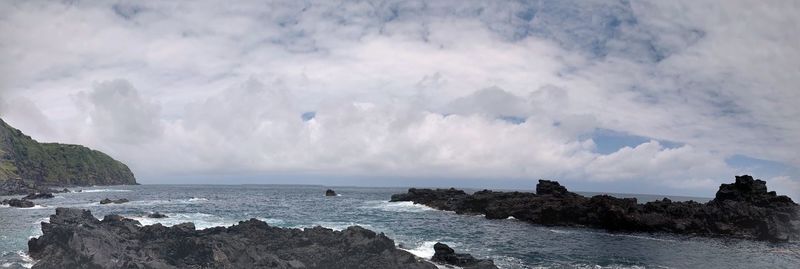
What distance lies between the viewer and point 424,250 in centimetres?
4703

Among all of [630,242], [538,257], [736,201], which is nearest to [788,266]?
[630,242]

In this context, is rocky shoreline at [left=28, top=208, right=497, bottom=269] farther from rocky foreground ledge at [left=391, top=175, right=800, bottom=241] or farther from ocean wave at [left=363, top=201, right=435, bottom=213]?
ocean wave at [left=363, top=201, right=435, bottom=213]

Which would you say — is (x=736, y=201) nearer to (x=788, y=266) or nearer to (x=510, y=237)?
(x=788, y=266)

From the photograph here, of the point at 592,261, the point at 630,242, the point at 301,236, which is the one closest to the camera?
the point at 301,236

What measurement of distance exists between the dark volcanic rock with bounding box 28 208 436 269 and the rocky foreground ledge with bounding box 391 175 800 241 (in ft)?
163

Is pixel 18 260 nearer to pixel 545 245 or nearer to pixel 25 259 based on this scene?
pixel 25 259

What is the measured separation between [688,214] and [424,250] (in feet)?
173

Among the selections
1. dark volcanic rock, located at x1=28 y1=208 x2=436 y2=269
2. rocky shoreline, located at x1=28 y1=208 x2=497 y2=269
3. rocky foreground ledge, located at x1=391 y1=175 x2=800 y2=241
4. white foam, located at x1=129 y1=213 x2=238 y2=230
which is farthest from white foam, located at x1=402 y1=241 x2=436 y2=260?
rocky foreground ledge, located at x1=391 y1=175 x2=800 y2=241

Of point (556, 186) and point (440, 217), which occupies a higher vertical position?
point (556, 186)

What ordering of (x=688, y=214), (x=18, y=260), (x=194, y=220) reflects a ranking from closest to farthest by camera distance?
1. (x=18, y=260)
2. (x=194, y=220)
3. (x=688, y=214)

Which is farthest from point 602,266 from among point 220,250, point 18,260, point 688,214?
point 18,260

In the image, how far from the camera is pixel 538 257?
46312 millimetres

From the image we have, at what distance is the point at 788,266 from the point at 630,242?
16049mm

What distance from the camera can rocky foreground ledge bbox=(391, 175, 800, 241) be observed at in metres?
67.8
